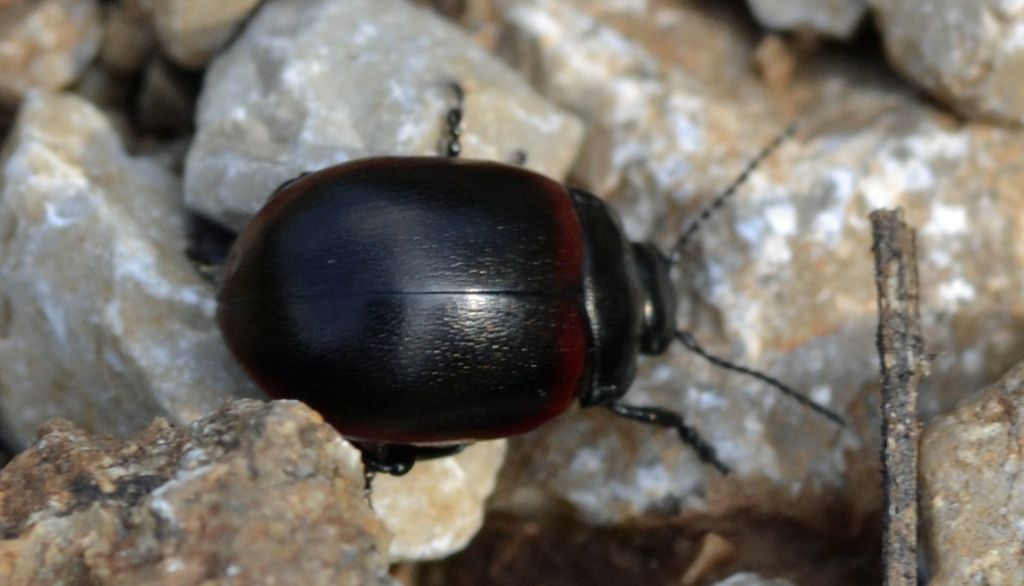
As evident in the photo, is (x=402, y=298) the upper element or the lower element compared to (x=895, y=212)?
lower

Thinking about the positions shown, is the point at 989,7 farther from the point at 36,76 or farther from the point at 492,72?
the point at 36,76

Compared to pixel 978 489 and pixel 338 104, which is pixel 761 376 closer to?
pixel 978 489

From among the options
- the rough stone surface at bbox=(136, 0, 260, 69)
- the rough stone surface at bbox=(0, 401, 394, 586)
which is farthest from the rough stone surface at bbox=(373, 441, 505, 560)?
the rough stone surface at bbox=(136, 0, 260, 69)

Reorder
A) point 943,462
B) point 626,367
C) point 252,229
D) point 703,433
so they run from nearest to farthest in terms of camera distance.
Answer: point 943,462
point 252,229
point 626,367
point 703,433

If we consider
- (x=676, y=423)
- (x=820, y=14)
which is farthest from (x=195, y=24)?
(x=820, y=14)

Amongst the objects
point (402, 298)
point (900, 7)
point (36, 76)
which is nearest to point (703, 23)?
point (900, 7)

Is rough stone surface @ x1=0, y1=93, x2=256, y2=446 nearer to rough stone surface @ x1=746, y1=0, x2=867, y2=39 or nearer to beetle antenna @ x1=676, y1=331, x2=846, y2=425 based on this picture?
beetle antenna @ x1=676, y1=331, x2=846, y2=425
